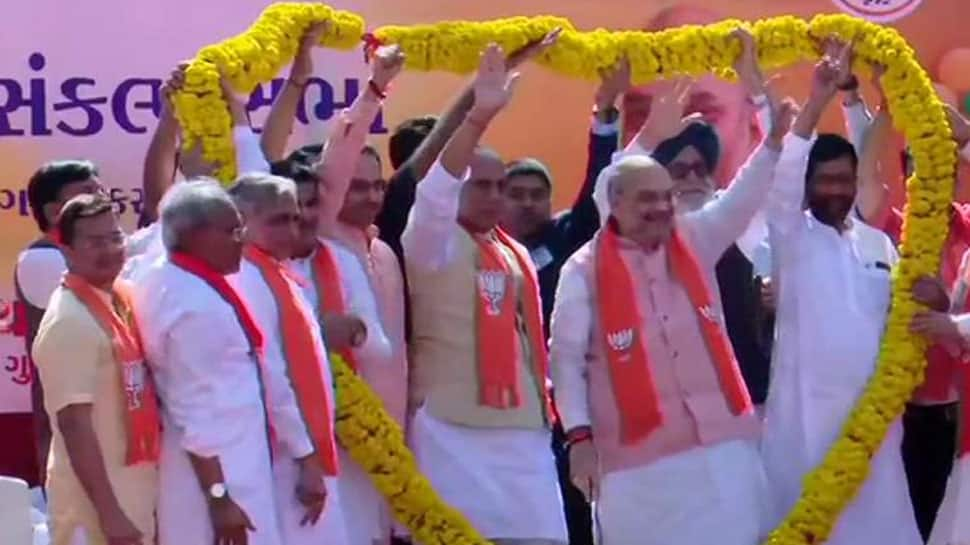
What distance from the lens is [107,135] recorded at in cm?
743

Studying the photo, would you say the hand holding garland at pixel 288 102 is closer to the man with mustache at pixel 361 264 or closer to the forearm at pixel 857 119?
the man with mustache at pixel 361 264

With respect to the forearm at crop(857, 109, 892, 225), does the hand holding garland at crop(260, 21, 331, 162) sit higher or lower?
higher

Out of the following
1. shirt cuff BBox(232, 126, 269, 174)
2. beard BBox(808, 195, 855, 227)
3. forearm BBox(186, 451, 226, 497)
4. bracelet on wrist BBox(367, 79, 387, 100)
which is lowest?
forearm BBox(186, 451, 226, 497)

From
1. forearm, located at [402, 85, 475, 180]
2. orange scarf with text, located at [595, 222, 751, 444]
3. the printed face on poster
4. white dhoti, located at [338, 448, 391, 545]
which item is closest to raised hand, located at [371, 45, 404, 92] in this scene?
forearm, located at [402, 85, 475, 180]

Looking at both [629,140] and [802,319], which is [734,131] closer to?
[629,140]

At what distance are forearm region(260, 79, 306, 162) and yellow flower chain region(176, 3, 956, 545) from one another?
0.12m

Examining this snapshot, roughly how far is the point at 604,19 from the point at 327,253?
2146 millimetres

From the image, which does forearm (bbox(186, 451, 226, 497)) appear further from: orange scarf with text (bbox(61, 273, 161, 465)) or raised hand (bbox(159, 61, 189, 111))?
raised hand (bbox(159, 61, 189, 111))

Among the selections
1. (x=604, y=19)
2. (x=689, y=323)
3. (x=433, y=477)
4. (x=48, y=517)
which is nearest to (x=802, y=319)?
(x=689, y=323)

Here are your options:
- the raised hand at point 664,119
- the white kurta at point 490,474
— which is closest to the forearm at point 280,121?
the white kurta at point 490,474

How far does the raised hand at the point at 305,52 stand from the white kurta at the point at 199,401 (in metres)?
1.28

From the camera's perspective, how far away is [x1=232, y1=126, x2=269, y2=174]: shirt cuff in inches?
237

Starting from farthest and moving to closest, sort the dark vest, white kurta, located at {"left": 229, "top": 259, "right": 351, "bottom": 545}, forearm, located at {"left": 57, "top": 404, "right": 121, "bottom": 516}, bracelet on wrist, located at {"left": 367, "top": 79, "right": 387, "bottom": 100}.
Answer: the dark vest < bracelet on wrist, located at {"left": 367, "top": 79, "right": 387, "bottom": 100} < white kurta, located at {"left": 229, "top": 259, "right": 351, "bottom": 545} < forearm, located at {"left": 57, "top": 404, "right": 121, "bottom": 516}

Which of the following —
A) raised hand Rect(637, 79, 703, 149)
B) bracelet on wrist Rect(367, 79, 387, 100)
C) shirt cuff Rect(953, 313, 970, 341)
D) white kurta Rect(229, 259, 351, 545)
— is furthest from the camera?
raised hand Rect(637, 79, 703, 149)
